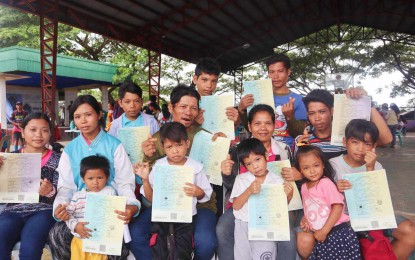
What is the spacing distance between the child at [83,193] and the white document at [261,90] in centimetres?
113

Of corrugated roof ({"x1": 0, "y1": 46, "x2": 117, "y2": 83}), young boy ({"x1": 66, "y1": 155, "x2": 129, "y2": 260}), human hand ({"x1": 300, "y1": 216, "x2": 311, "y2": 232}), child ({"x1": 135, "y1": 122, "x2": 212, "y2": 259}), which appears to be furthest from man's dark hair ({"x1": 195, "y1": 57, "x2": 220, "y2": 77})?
corrugated roof ({"x1": 0, "y1": 46, "x2": 117, "y2": 83})

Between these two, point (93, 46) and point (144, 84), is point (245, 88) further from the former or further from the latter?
point (93, 46)

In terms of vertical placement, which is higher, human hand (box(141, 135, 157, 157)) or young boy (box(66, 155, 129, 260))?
human hand (box(141, 135, 157, 157))

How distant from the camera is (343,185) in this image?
1928 mm

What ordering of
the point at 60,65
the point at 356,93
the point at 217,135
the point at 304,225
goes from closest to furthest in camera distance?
the point at 304,225, the point at 356,93, the point at 217,135, the point at 60,65

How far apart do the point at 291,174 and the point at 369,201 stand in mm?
453

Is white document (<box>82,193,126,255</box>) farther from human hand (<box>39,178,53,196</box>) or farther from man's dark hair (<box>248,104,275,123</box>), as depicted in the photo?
man's dark hair (<box>248,104,275,123</box>)

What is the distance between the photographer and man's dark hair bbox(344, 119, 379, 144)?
1998 millimetres

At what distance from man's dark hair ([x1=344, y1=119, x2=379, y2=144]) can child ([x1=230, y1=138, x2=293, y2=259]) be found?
511mm

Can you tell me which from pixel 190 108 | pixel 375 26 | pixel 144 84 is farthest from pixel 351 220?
pixel 375 26

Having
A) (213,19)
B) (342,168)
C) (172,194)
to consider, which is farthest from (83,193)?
(213,19)

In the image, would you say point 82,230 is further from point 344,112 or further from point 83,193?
point 344,112

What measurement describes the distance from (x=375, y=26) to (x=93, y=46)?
49.3 ft

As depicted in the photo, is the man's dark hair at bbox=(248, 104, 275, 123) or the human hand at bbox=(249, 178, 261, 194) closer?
the human hand at bbox=(249, 178, 261, 194)
